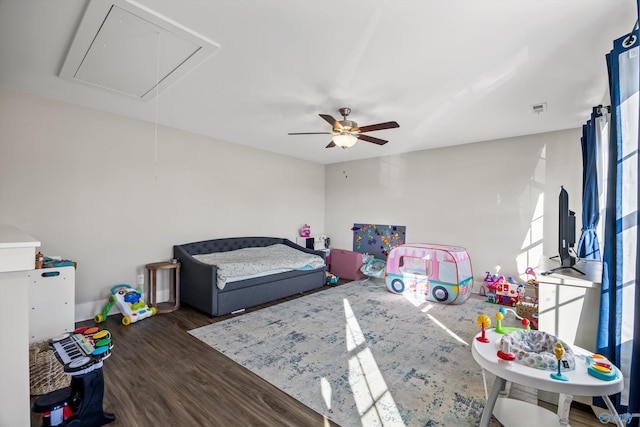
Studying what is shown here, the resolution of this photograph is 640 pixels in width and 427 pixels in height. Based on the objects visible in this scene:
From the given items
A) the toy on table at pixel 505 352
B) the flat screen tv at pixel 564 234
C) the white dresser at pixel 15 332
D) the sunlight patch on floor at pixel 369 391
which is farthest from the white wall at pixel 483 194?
the white dresser at pixel 15 332

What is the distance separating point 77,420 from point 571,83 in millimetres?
4620

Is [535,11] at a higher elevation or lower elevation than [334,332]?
higher

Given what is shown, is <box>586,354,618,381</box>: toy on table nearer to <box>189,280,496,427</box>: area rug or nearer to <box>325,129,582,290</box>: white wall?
<box>189,280,496,427</box>: area rug

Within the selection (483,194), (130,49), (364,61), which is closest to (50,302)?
(130,49)

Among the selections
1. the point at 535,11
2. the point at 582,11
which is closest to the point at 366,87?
the point at 535,11

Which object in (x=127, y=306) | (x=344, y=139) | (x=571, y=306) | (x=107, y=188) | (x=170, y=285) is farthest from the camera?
(x=170, y=285)

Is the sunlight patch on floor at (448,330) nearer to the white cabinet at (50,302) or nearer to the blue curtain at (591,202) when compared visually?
the blue curtain at (591,202)

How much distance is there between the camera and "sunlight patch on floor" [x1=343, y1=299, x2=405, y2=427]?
1.80m

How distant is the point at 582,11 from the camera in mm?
1692

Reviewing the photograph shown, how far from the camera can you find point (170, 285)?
408 cm

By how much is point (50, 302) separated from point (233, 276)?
1.77 metres

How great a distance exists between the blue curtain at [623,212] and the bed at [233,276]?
11.5 feet

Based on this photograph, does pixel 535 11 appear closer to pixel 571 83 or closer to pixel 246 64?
pixel 571 83

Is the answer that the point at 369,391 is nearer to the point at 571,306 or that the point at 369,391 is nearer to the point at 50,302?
the point at 571,306
